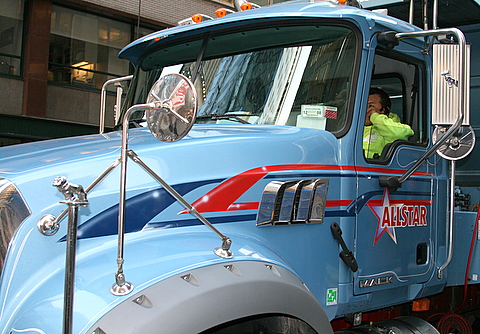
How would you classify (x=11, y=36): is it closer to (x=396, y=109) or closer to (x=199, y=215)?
(x=396, y=109)

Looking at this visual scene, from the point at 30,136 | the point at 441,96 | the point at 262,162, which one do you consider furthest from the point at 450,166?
the point at 30,136

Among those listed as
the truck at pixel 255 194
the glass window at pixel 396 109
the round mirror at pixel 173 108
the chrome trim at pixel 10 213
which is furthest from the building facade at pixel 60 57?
the round mirror at pixel 173 108

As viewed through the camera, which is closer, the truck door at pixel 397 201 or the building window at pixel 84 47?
→ the truck door at pixel 397 201

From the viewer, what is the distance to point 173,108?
2266 mm

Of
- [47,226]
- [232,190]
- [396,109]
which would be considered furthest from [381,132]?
[47,226]

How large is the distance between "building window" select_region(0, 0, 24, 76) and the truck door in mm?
11971

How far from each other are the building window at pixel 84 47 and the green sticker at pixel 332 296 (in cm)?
1267

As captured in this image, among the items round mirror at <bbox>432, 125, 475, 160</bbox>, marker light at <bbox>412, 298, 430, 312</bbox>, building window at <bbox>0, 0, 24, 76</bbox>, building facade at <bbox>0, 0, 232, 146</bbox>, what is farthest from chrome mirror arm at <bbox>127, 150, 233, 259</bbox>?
building window at <bbox>0, 0, 24, 76</bbox>

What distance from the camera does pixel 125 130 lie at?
2227 millimetres

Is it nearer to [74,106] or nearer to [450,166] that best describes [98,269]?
[450,166]

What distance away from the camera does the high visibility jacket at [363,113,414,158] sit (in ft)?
11.7

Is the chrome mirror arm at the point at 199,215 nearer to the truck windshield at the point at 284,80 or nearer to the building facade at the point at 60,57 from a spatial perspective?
the truck windshield at the point at 284,80

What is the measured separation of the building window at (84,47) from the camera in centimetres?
1453

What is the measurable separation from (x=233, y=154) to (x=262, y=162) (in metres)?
0.17
